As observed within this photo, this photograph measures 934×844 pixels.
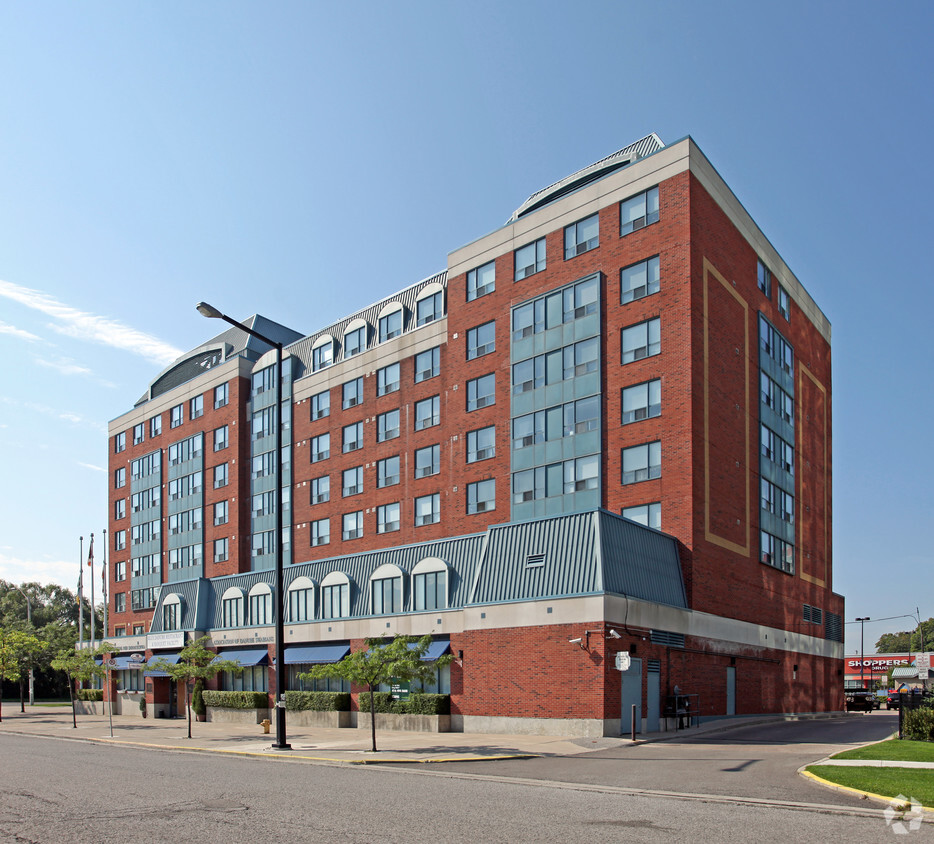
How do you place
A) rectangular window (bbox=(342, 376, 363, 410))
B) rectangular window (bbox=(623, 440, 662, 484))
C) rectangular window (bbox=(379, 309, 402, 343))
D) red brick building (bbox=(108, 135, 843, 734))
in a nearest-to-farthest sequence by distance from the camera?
red brick building (bbox=(108, 135, 843, 734))
rectangular window (bbox=(623, 440, 662, 484))
rectangular window (bbox=(379, 309, 402, 343))
rectangular window (bbox=(342, 376, 363, 410))

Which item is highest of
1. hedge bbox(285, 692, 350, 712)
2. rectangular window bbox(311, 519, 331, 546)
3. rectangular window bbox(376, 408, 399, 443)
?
rectangular window bbox(376, 408, 399, 443)

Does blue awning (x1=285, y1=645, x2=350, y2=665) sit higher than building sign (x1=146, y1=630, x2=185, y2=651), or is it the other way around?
blue awning (x1=285, y1=645, x2=350, y2=665)

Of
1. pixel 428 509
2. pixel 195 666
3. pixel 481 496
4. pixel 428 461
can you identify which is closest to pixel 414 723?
pixel 195 666

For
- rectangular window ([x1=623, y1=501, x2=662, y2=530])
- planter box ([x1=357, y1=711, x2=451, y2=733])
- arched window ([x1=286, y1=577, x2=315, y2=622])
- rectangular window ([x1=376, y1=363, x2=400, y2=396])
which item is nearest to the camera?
planter box ([x1=357, y1=711, x2=451, y2=733])

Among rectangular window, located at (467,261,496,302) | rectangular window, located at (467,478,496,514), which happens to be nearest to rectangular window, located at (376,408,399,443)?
rectangular window, located at (467,478,496,514)

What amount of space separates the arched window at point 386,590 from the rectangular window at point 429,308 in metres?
15.2

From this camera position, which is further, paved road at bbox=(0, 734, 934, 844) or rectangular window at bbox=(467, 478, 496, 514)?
rectangular window at bbox=(467, 478, 496, 514)

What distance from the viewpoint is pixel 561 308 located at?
43.5 metres

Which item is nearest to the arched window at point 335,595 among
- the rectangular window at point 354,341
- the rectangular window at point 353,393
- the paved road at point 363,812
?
the rectangular window at point 353,393

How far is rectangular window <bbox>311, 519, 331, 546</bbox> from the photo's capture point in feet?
188

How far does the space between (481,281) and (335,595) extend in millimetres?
17766

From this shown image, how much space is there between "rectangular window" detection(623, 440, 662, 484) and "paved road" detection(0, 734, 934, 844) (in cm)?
2111

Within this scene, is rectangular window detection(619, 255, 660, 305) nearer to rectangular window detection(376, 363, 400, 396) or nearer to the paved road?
rectangular window detection(376, 363, 400, 396)

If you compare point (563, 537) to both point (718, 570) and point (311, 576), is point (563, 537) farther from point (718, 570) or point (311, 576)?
point (311, 576)
